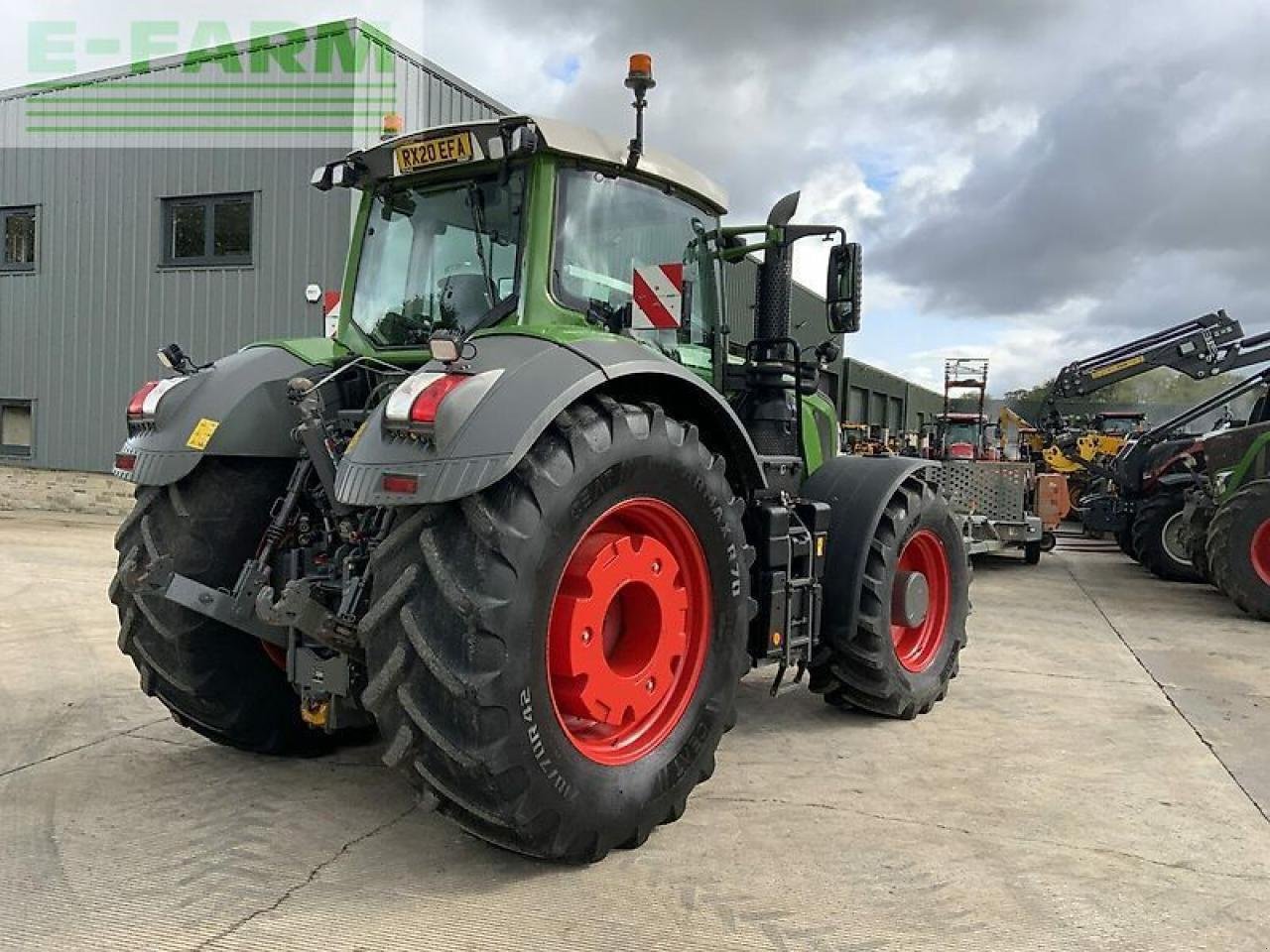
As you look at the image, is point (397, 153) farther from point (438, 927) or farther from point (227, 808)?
point (438, 927)

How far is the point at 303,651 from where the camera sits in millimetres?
3312

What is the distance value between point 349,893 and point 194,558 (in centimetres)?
141

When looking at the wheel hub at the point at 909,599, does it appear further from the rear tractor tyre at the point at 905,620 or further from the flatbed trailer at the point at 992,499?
the flatbed trailer at the point at 992,499

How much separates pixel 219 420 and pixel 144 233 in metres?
12.1

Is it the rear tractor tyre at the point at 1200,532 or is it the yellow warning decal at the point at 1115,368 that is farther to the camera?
the yellow warning decal at the point at 1115,368

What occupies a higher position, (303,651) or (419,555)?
(419,555)

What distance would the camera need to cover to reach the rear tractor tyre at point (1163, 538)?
11250 mm

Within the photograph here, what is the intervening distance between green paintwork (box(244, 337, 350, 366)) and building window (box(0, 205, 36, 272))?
13386 mm

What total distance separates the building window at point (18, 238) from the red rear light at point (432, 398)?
1499 cm

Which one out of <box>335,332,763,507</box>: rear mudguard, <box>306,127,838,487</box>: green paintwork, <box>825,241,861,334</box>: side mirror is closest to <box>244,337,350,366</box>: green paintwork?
<box>306,127,838,487</box>: green paintwork

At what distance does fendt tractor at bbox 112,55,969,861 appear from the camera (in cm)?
281

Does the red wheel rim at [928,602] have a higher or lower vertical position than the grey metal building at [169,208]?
lower

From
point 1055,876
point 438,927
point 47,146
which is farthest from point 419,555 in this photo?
point 47,146

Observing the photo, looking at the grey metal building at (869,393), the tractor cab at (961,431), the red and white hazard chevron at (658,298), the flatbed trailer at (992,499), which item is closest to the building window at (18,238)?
the grey metal building at (869,393)
